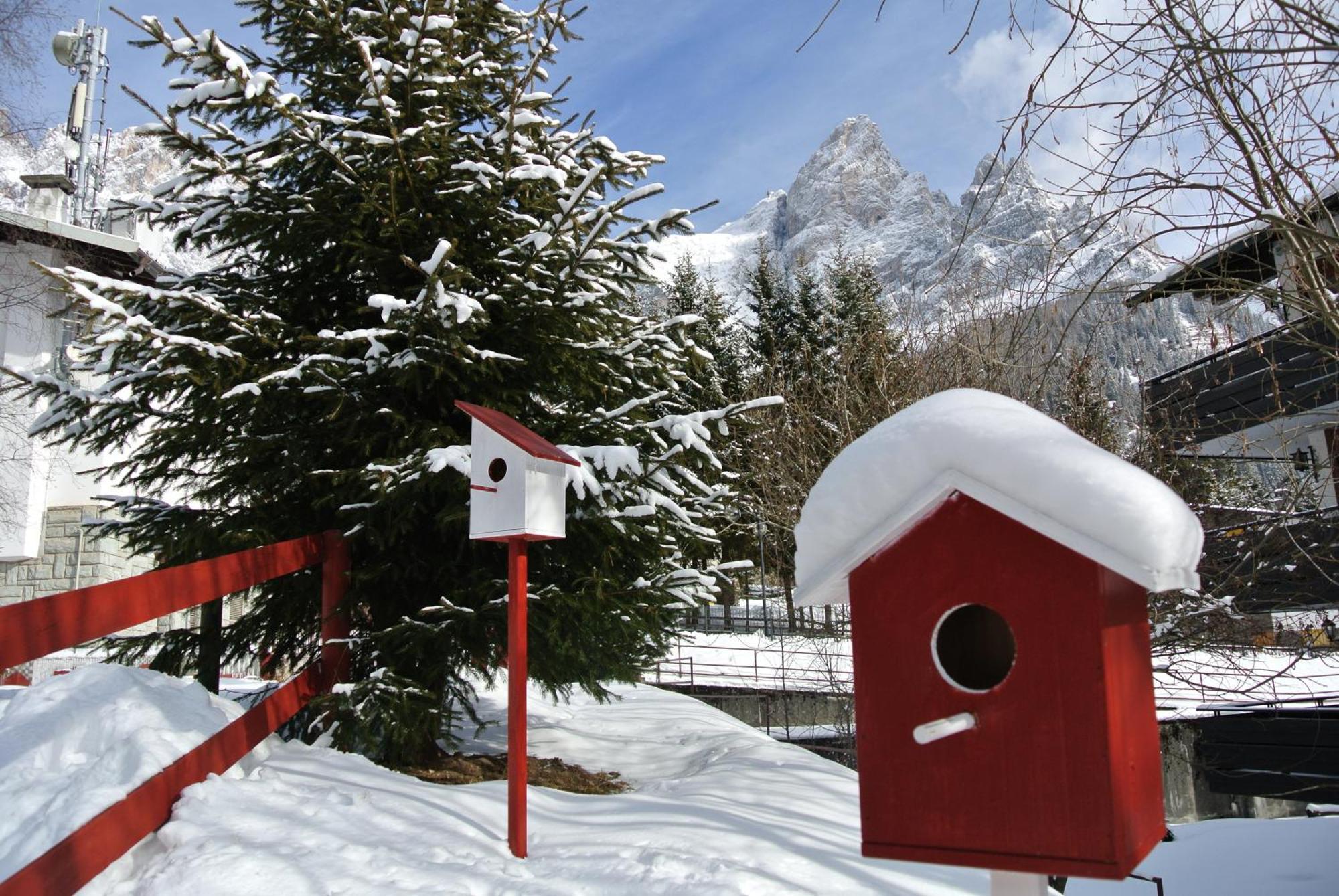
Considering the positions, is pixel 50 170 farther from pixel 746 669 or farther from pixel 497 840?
pixel 497 840

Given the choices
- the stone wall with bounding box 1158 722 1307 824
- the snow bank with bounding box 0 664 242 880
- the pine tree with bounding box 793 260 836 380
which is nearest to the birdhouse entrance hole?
the snow bank with bounding box 0 664 242 880

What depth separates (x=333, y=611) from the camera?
5363 mm

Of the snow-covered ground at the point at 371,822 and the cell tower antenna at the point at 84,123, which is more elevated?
the cell tower antenna at the point at 84,123

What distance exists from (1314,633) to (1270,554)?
4.66ft

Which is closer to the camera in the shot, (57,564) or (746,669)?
(57,564)

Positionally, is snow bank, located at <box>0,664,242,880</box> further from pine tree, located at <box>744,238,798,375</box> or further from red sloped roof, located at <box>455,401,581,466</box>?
A: pine tree, located at <box>744,238,798,375</box>

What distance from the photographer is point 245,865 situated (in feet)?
10.2

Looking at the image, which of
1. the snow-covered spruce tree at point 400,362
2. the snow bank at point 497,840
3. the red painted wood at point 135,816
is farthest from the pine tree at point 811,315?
the red painted wood at point 135,816

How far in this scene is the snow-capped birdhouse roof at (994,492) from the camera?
1.59m

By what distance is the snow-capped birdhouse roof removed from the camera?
1.59 meters

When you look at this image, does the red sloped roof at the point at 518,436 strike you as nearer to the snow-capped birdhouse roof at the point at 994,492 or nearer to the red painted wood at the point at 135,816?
the red painted wood at the point at 135,816

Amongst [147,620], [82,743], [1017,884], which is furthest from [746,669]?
[1017,884]

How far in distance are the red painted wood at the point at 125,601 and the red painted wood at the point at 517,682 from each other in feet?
4.38

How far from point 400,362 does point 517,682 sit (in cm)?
211
